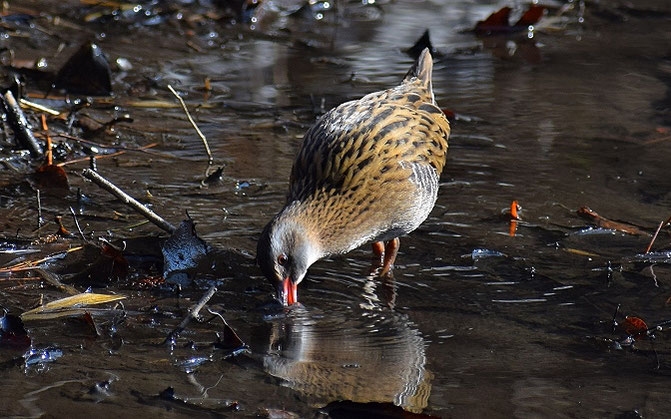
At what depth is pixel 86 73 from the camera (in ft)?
26.4

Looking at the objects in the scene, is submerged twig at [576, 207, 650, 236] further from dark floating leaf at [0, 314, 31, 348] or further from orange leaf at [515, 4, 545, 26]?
orange leaf at [515, 4, 545, 26]

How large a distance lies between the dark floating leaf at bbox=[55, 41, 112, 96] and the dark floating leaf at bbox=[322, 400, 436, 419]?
187 inches

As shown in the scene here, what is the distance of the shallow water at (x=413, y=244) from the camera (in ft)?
13.6

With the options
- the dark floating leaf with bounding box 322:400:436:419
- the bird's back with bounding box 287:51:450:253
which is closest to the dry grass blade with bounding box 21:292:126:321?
the bird's back with bounding box 287:51:450:253

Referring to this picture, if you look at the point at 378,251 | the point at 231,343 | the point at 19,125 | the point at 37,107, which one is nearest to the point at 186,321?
the point at 231,343

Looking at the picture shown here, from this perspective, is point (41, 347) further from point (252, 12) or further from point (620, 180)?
point (252, 12)

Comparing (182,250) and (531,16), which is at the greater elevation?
(531,16)

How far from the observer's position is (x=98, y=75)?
8.06m

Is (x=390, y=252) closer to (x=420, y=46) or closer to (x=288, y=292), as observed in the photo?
(x=288, y=292)

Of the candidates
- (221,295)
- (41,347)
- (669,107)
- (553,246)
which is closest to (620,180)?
(553,246)

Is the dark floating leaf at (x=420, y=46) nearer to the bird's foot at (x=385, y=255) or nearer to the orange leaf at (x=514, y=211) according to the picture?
the orange leaf at (x=514, y=211)

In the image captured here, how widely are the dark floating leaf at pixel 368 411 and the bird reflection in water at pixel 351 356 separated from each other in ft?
0.22

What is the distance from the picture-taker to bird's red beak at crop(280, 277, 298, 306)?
497 cm

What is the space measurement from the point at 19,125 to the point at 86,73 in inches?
63.2
